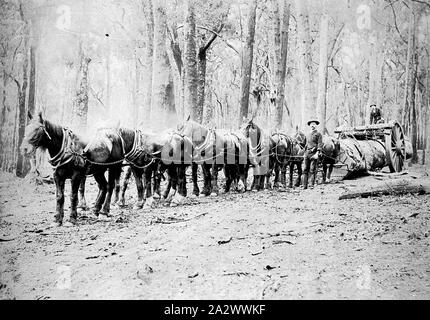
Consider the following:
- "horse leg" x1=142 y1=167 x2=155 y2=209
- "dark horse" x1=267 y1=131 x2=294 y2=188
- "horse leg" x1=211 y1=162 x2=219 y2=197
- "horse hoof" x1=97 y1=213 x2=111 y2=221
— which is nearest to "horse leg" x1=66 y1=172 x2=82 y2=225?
"horse hoof" x1=97 y1=213 x2=111 y2=221

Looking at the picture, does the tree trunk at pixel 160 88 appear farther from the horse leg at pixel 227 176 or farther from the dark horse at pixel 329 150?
the dark horse at pixel 329 150

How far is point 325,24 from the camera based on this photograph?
45.1 feet

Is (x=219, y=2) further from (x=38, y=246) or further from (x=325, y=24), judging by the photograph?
(x=38, y=246)

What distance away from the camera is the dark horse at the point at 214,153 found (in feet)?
30.4

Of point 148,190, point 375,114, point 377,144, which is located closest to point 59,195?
point 148,190

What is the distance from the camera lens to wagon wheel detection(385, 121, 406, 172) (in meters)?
12.3

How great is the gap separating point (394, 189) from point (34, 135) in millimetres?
6582

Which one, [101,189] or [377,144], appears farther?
[377,144]

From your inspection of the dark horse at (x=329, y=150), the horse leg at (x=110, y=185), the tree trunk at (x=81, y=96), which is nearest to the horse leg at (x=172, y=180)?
the horse leg at (x=110, y=185)

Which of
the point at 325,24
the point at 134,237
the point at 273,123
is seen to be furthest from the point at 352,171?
the point at 134,237

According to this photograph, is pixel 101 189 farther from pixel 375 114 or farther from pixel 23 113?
pixel 375 114

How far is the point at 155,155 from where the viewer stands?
834cm
